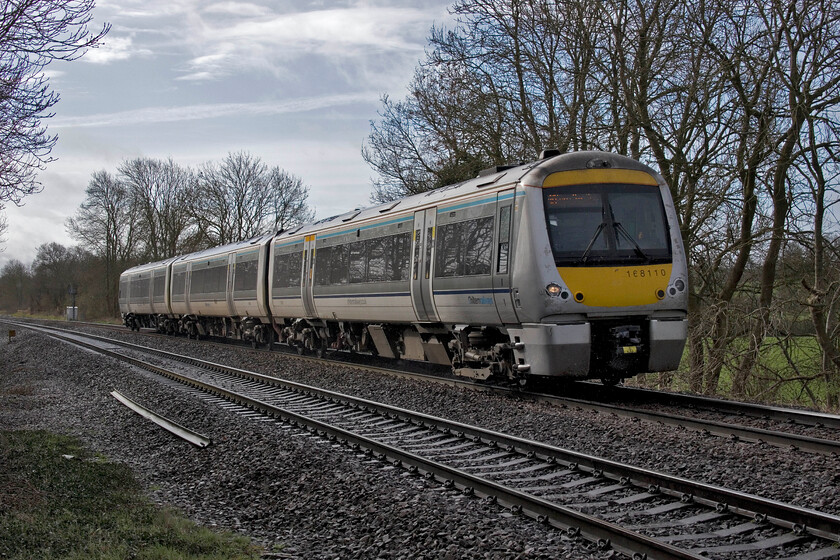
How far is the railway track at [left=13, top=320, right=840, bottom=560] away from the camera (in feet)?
14.2

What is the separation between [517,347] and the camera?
1000 cm

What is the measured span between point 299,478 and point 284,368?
9.38 m

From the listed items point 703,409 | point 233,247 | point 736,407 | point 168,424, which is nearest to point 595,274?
point 703,409

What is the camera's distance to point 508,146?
20406 millimetres

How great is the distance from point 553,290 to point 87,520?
19.2 ft

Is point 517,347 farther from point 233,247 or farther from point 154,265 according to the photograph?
point 154,265

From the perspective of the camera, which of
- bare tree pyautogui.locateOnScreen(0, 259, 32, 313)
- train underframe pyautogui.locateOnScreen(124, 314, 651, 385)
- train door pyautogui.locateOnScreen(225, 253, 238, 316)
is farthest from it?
bare tree pyautogui.locateOnScreen(0, 259, 32, 313)

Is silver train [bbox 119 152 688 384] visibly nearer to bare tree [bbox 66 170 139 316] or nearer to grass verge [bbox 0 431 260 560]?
grass verge [bbox 0 431 260 560]

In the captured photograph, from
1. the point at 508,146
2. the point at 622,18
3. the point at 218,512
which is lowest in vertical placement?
the point at 218,512

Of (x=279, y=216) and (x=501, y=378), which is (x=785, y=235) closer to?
(x=501, y=378)

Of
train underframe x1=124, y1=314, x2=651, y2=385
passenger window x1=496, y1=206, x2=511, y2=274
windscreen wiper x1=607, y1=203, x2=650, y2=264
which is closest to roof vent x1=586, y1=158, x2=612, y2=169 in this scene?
windscreen wiper x1=607, y1=203, x2=650, y2=264

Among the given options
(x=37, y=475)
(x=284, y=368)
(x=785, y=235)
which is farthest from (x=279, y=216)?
(x=37, y=475)

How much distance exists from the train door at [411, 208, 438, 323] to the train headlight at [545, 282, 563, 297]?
2890 mm

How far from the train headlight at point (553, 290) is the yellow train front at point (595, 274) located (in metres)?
0.01
